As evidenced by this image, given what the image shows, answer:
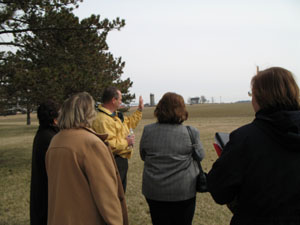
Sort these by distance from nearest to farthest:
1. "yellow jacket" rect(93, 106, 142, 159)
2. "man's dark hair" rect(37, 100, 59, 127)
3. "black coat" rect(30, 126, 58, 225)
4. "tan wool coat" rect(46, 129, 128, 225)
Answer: "tan wool coat" rect(46, 129, 128, 225) → "black coat" rect(30, 126, 58, 225) → "man's dark hair" rect(37, 100, 59, 127) → "yellow jacket" rect(93, 106, 142, 159)

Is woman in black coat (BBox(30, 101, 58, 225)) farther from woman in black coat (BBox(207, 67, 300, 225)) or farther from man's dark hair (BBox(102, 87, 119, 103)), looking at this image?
woman in black coat (BBox(207, 67, 300, 225))

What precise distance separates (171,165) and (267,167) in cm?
115

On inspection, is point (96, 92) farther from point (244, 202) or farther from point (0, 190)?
point (244, 202)

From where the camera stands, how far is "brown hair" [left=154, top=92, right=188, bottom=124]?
2.52 metres

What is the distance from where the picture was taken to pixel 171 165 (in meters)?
2.45

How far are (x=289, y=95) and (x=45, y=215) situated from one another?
2.65 m

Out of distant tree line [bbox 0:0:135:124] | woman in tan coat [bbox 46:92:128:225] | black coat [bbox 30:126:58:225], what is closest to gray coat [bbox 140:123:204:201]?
woman in tan coat [bbox 46:92:128:225]

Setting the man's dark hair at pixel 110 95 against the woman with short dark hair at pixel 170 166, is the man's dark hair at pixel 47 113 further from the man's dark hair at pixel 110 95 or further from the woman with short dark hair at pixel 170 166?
the woman with short dark hair at pixel 170 166

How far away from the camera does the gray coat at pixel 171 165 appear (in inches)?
95.9

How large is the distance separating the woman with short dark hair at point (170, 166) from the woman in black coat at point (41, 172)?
1.12m

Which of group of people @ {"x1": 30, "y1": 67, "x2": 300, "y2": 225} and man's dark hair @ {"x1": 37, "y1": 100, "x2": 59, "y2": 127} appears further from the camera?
man's dark hair @ {"x1": 37, "y1": 100, "x2": 59, "y2": 127}

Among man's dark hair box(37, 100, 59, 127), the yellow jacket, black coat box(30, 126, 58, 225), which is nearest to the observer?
black coat box(30, 126, 58, 225)

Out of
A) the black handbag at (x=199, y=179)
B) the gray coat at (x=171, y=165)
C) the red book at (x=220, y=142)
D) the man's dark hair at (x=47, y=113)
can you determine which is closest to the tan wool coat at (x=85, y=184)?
the gray coat at (x=171, y=165)

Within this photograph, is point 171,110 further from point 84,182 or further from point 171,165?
point 84,182
